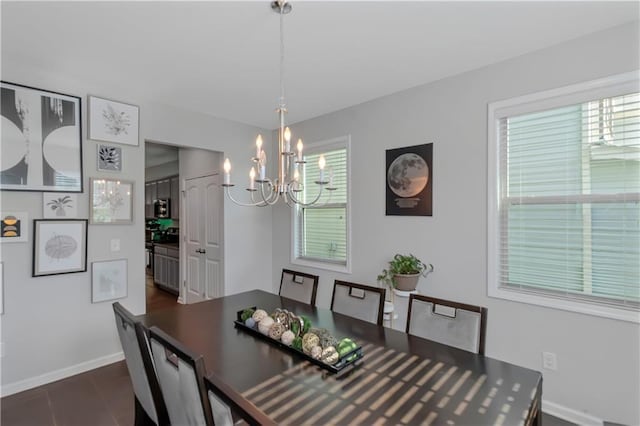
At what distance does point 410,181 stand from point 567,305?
1532 millimetres

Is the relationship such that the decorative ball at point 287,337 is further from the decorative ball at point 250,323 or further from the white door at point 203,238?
the white door at point 203,238

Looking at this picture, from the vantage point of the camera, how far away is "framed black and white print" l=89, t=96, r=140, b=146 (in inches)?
114

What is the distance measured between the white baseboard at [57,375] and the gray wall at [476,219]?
7.36 ft

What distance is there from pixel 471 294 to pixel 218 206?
323cm

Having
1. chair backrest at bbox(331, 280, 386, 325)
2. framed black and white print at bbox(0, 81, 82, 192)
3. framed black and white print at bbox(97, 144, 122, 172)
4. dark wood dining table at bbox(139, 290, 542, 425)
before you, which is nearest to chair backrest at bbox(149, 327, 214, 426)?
dark wood dining table at bbox(139, 290, 542, 425)

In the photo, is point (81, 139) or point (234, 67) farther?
point (81, 139)

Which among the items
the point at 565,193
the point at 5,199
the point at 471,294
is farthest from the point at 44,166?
the point at 565,193

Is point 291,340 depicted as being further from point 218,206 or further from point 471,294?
point 218,206

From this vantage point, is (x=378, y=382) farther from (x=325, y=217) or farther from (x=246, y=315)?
(x=325, y=217)

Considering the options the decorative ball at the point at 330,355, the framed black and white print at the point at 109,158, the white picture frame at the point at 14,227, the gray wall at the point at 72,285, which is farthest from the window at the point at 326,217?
the white picture frame at the point at 14,227

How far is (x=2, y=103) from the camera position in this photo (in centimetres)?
243

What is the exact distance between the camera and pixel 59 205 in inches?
106

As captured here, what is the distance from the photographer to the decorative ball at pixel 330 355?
1366mm

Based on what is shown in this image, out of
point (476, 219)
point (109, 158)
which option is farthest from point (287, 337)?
point (109, 158)
